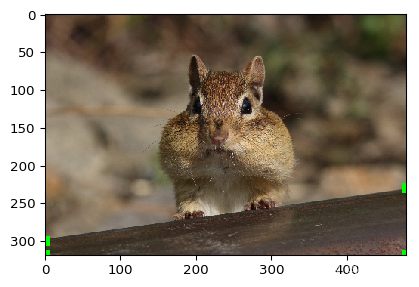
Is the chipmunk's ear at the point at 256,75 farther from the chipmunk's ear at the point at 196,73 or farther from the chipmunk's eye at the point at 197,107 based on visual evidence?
the chipmunk's eye at the point at 197,107

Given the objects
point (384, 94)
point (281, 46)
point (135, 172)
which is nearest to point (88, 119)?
point (135, 172)

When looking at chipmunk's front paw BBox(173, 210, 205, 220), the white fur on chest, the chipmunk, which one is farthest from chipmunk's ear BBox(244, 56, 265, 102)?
chipmunk's front paw BBox(173, 210, 205, 220)

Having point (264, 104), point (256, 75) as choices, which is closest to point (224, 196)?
point (256, 75)

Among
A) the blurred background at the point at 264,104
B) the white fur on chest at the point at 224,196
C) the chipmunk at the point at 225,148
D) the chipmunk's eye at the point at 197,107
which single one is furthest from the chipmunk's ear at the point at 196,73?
the blurred background at the point at 264,104

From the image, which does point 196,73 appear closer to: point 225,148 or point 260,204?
point 225,148

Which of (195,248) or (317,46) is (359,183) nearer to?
(317,46)

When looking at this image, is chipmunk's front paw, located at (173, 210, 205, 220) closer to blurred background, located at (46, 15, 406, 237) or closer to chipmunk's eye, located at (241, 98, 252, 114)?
chipmunk's eye, located at (241, 98, 252, 114)
